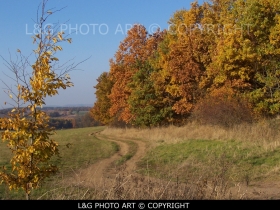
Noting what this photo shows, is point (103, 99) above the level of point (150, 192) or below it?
above

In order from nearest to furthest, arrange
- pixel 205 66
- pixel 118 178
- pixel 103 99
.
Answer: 1. pixel 118 178
2. pixel 205 66
3. pixel 103 99

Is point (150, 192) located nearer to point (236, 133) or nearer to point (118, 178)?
point (118, 178)

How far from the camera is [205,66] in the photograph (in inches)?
1242

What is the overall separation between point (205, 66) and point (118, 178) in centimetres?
2480

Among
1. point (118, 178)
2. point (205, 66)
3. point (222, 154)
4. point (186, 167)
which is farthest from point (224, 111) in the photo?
point (118, 178)

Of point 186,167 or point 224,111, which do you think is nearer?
point 186,167

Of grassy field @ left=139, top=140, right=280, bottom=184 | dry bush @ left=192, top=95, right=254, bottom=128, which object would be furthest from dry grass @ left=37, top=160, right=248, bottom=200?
dry bush @ left=192, top=95, right=254, bottom=128

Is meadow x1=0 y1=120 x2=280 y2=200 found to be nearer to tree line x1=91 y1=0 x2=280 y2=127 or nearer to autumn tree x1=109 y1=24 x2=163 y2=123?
tree line x1=91 y1=0 x2=280 y2=127

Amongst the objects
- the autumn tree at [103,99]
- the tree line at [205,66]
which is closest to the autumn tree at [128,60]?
the tree line at [205,66]

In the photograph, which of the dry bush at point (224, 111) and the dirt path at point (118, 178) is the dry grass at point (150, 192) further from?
the dry bush at point (224, 111)

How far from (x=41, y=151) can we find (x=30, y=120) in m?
0.66

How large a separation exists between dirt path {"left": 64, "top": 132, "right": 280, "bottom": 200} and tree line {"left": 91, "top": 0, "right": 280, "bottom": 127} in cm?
862
